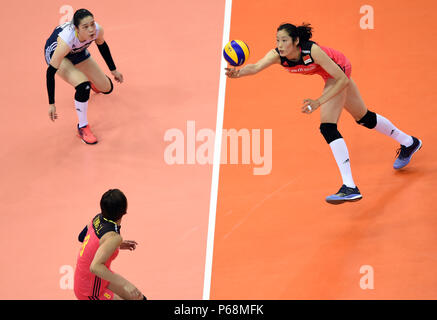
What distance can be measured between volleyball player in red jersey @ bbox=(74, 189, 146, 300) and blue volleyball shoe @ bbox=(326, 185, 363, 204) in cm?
245

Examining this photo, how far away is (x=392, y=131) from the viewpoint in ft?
26.9

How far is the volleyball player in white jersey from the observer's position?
8781 mm

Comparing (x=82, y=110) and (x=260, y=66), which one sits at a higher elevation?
(x=82, y=110)

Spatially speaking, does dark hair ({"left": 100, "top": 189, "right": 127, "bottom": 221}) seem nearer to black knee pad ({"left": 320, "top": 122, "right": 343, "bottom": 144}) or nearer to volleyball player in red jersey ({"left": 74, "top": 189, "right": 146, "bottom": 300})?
volleyball player in red jersey ({"left": 74, "top": 189, "right": 146, "bottom": 300})

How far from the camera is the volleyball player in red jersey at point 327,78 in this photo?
739 centimetres

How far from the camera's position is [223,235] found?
25.6 ft

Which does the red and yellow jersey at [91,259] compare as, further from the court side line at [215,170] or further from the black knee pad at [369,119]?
the black knee pad at [369,119]

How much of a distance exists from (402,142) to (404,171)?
38 cm

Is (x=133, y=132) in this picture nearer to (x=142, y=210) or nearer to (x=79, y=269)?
(x=142, y=210)

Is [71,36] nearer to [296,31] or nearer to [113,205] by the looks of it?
[296,31]

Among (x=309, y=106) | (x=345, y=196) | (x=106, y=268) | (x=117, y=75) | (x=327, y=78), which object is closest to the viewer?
(x=106, y=268)

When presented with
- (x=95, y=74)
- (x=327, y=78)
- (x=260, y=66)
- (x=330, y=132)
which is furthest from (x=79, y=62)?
(x=330, y=132)

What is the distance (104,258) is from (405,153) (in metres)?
4.15

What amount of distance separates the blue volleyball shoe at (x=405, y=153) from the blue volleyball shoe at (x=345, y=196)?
112cm
